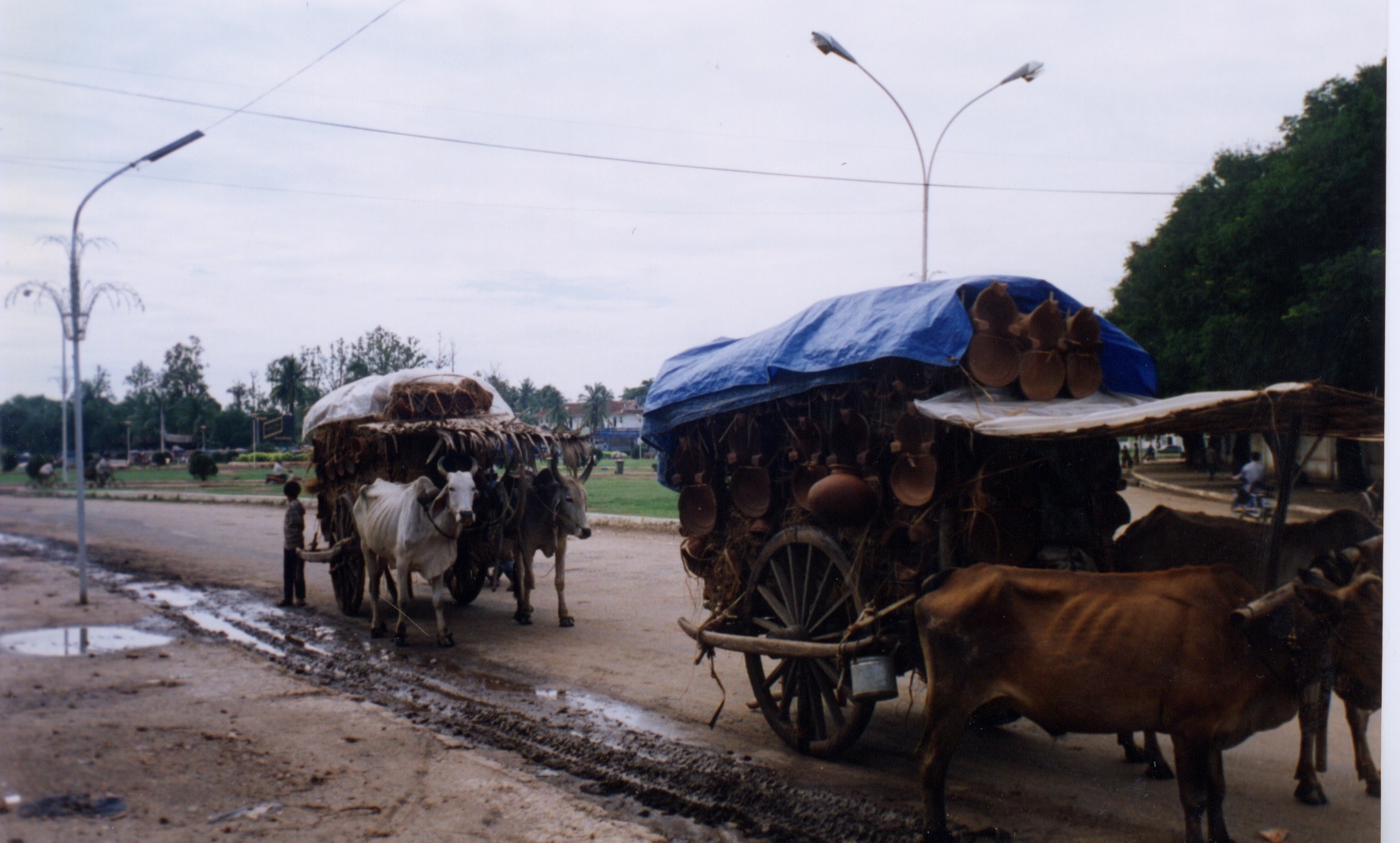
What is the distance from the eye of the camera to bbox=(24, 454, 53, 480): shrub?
33.1 ft

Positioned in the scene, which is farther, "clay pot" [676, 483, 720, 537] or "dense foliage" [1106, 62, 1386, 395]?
"clay pot" [676, 483, 720, 537]

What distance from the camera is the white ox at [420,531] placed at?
9625 millimetres

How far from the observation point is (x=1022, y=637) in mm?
4305

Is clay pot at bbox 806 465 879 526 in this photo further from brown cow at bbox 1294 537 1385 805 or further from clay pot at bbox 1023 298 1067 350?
brown cow at bbox 1294 537 1385 805

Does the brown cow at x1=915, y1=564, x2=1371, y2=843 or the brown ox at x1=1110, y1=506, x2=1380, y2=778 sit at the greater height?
the brown ox at x1=1110, y1=506, x2=1380, y2=778

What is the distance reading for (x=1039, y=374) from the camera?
5.07 metres

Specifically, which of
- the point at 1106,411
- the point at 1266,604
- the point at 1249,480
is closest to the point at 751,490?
the point at 1106,411

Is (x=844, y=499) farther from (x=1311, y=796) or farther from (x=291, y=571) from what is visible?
(x=291, y=571)

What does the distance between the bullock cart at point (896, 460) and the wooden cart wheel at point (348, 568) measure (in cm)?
676

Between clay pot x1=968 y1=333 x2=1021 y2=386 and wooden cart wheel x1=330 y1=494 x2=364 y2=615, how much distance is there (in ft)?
29.3

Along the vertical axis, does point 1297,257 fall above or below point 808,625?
above

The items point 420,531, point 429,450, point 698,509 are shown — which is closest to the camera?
point 698,509

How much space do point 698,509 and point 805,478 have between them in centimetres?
113

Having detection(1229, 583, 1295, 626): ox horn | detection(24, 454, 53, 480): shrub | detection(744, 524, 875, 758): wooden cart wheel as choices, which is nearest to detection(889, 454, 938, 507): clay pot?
detection(744, 524, 875, 758): wooden cart wheel
